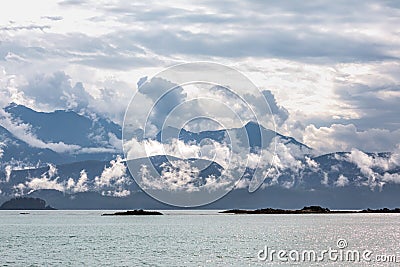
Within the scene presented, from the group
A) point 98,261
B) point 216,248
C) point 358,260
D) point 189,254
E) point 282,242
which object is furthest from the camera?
point 282,242

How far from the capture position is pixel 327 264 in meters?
128

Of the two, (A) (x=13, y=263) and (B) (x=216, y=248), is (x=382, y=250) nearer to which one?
(B) (x=216, y=248)

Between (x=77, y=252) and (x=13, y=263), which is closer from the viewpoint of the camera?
(x=13, y=263)

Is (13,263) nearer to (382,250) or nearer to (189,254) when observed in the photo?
(189,254)

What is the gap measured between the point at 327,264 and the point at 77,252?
61845 millimetres

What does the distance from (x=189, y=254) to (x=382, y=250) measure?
43.9 m

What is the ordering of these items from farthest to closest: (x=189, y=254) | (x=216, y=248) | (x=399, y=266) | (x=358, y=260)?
(x=216, y=248)
(x=189, y=254)
(x=358, y=260)
(x=399, y=266)

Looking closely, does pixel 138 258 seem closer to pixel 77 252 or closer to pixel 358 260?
pixel 77 252

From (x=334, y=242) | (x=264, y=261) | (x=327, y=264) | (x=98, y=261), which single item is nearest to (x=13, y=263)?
(x=98, y=261)

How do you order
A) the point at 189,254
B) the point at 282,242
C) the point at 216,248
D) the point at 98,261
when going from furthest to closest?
the point at 282,242 → the point at 216,248 → the point at 189,254 → the point at 98,261

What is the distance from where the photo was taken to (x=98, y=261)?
470 feet

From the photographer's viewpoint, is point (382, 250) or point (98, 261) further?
point (382, 250)

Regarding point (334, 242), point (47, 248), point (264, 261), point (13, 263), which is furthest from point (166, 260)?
point (334, 242)

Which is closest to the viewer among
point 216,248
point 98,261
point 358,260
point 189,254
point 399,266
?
point 399,266
